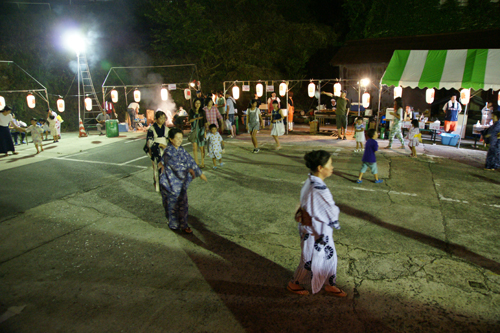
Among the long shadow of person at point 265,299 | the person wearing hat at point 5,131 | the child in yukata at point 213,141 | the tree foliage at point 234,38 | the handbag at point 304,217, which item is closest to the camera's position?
the long shadow of person at point 265,299

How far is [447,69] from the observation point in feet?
37.6

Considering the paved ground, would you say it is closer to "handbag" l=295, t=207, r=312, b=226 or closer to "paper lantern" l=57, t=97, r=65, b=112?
"handbag" l=295, t=207, r=312, b=226

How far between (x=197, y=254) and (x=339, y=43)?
29.1 m

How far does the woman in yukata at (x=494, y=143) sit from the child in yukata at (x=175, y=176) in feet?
29.0

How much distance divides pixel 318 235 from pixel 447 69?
1152 cm

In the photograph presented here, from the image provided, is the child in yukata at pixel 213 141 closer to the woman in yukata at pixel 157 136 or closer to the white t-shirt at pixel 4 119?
the woman in yukata at pixel 157 136

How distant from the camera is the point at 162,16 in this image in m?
25.2

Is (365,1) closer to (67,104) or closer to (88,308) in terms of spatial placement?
(67,104)

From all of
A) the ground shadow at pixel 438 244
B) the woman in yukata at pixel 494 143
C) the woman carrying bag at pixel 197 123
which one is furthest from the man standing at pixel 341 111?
the ground shadow at pixel 438 244

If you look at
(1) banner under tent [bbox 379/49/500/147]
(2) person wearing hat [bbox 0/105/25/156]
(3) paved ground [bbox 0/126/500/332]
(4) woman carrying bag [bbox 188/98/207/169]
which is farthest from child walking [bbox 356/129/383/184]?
(2) person wearing hat [bbox 0/105/25/156]

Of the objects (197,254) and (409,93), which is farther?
(409,93)

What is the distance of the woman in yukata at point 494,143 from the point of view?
28.7 ft

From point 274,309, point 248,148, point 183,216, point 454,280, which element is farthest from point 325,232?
point 248,148

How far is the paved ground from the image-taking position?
11.0 feet
